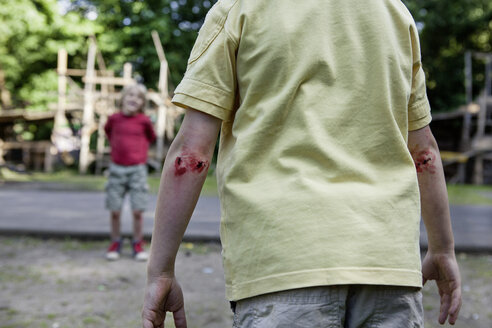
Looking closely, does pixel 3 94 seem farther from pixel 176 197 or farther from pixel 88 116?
pixel 176 197

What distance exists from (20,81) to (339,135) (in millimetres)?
26458

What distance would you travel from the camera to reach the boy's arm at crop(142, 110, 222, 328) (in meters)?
1.26

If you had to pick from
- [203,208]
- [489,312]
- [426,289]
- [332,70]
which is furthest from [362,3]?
[203,208]

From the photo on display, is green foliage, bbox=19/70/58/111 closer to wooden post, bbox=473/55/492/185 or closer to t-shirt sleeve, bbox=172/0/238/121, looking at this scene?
wooden post, bbox=473/55/492/185

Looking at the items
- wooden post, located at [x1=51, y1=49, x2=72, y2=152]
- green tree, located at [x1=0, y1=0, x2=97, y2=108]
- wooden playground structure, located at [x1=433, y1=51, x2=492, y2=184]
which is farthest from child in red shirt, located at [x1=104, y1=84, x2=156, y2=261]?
green tree, located at [x1=0, y1=0, x2=97, y2=108]

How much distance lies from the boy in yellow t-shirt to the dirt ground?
2.20 m

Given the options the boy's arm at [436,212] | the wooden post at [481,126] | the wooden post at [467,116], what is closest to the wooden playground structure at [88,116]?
the wooden post at [467,116]

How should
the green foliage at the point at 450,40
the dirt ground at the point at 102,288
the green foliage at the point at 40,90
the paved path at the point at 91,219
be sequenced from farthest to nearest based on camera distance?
the green foliage at the point at 40,90
the green foliage at the point at 450,40
the paved path at the point at 91,219
the dirt ground at the point at 102,288

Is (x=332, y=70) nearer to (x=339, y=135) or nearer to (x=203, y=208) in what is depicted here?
(x=339, y=135)

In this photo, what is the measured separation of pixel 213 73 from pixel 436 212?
30.4 inches

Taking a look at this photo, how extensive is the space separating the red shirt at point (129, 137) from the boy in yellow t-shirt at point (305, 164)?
422 cm

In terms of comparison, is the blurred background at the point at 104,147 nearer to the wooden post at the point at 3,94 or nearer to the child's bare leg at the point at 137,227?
the wooden post at the point at 3,94

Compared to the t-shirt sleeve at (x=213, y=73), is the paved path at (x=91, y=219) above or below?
below

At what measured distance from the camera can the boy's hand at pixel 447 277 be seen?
1543 mm
